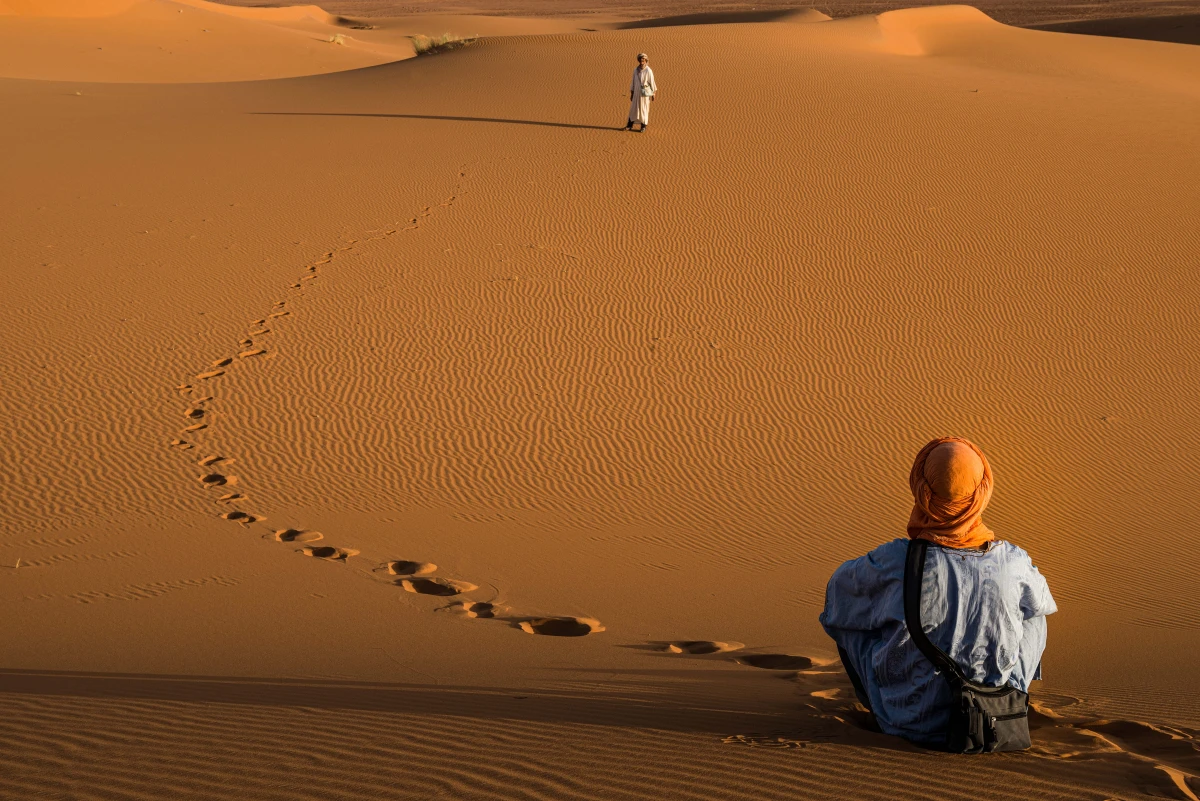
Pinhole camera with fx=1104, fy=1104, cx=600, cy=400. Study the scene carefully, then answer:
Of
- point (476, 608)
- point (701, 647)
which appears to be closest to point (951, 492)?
point (701, 647)

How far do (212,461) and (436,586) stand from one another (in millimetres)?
2733

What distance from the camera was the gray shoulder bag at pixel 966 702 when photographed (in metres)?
3.49

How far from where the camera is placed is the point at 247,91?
21.0 metres

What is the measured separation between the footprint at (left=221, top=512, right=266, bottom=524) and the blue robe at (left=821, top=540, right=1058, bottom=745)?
4.41m

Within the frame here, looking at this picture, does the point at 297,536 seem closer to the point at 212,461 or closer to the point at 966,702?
the point at 212,461

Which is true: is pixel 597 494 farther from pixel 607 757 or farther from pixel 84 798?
pixel 84 798

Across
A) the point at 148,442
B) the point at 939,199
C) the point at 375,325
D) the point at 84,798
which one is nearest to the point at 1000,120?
the point at 939,199

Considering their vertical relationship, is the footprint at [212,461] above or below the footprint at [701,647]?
above

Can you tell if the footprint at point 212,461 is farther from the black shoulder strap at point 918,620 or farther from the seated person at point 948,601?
the black shoulder strap at point 918,620

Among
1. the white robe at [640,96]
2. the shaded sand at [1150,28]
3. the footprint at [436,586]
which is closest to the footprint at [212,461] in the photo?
the footprint at [436,586]

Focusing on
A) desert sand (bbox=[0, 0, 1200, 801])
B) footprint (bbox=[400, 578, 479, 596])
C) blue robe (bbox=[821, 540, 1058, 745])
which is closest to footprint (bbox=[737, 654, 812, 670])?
desert sand (bbox=[0, 0, 1200, 801])

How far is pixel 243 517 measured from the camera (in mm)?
7000

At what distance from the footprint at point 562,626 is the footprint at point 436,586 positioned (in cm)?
57

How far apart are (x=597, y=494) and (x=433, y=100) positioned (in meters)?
12.6
